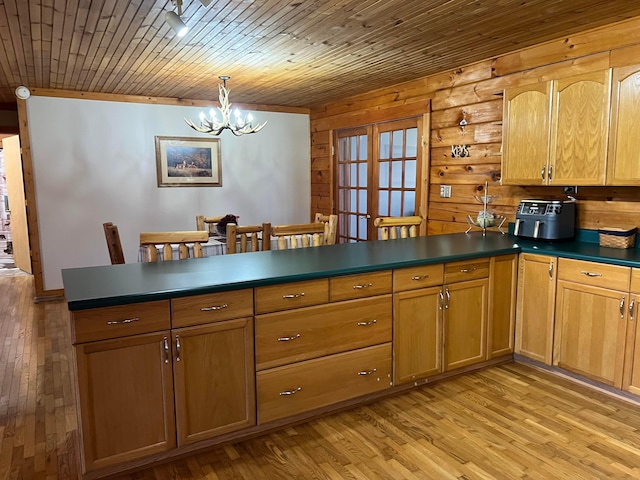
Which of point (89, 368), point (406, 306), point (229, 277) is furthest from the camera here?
point (406, 306)

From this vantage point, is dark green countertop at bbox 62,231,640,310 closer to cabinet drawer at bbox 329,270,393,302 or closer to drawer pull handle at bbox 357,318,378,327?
cabinet drawer at bbox 329,270,393,302

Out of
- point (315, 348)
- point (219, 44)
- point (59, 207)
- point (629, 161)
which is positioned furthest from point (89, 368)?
point (59, 207)

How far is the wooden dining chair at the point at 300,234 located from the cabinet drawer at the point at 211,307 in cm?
124

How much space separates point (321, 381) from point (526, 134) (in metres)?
2.29

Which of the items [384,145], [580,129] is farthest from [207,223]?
[580,129]

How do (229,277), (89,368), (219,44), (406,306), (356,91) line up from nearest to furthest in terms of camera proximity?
(89,368) → (229,277) → (406,306) → (219,44) → (356,91)

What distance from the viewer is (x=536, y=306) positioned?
10.2 ft

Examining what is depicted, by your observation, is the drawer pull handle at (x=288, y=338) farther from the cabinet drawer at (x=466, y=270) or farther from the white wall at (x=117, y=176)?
the white wall at (x=117, y=176)

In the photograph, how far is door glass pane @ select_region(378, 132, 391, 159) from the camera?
495 centimetres

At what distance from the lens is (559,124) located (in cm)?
313

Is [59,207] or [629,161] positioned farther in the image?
[59,207]

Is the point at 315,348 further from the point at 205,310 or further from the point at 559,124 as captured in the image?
the point at 559,124

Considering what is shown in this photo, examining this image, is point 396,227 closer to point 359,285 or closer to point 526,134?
point 526,134

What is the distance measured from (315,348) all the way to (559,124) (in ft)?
7.32
